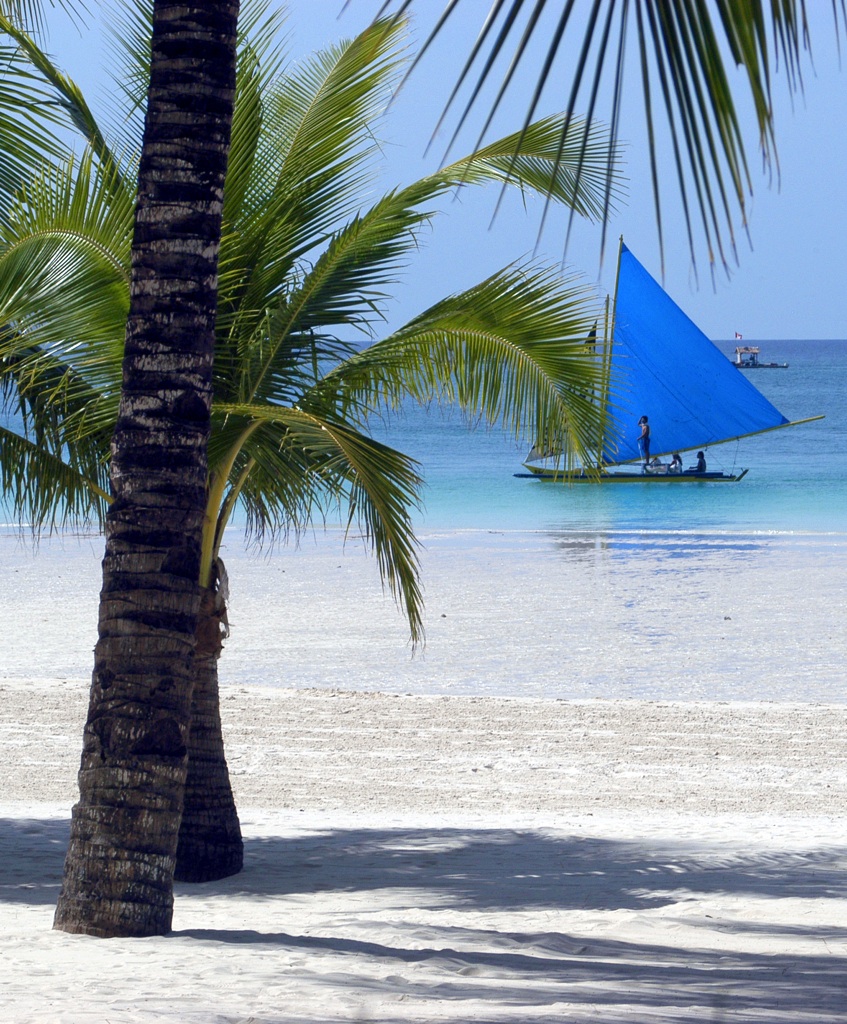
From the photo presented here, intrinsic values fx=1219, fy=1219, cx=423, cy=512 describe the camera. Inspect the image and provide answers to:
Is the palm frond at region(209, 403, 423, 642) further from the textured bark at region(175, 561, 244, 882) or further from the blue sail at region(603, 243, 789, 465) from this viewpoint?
the blue sail at region(603, 243, 789, 465)

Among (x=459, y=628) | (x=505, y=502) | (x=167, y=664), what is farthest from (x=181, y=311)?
(x=505, y=502)

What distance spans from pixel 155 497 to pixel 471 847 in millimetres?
3131

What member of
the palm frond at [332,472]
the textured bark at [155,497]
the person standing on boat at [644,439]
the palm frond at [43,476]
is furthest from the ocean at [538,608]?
the textured bark at [155,497]

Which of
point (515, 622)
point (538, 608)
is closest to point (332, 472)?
point (515, 622)

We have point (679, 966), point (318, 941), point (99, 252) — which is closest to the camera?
point (679, 966)

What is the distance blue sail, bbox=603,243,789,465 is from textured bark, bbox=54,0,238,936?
2534 cm

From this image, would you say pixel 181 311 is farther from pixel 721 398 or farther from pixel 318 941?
pixel 721 398

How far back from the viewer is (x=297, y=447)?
594 cm

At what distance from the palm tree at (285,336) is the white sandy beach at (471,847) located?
1.22 metres

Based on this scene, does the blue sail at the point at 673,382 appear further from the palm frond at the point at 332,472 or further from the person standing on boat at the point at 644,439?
the palm frond at the point at 332,472

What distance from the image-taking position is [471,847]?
6633 mm

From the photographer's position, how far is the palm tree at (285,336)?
5.70 metres

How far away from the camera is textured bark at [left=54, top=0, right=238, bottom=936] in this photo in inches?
173

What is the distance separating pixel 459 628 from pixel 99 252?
31.7ft
